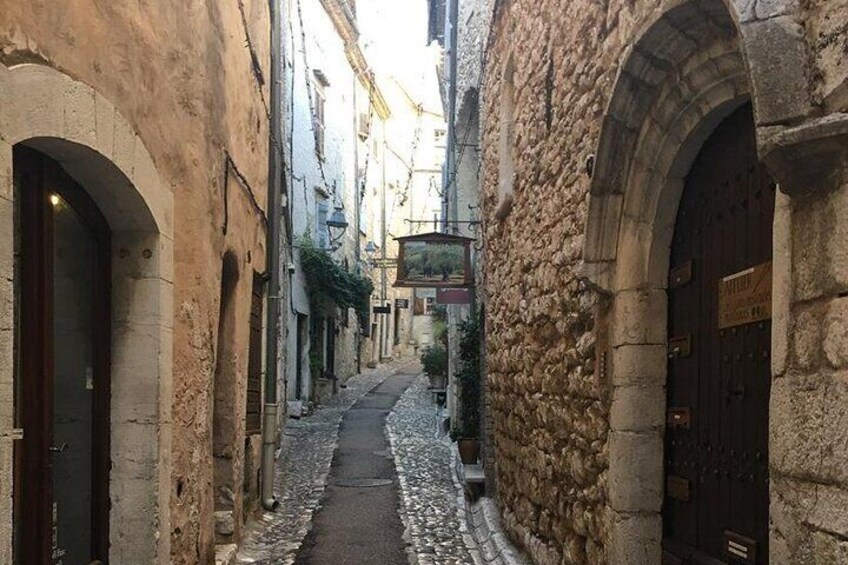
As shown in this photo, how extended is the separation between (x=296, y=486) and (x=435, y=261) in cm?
300

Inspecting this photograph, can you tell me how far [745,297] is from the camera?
2859 mm

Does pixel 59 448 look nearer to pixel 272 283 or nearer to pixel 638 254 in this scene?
pixel 638 254

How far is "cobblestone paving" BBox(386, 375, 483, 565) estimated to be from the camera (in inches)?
250

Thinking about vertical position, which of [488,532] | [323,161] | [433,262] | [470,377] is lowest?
[488,532]

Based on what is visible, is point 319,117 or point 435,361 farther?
point 435,361

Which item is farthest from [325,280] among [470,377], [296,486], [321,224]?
[296,486]

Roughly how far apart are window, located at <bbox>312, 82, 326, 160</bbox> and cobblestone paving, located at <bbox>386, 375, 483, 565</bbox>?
621 centimetres

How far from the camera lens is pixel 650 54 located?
3271 millimetres

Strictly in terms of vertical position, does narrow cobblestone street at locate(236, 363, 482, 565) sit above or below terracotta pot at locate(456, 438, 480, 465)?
below

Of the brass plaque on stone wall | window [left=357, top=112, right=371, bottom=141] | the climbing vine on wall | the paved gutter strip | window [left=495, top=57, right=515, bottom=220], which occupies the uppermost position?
window [left=357, top=112, right=371, bottom=141]

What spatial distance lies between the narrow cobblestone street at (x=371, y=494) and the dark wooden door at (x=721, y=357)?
2.98m

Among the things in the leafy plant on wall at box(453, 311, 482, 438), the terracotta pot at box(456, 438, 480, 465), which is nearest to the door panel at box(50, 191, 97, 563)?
the terracotta pot at box(456, 438, 480, 465)

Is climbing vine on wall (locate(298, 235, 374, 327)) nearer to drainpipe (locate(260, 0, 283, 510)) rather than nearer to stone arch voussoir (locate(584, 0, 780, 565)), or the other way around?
drainpipe (locate(260, 0, 283, 510))

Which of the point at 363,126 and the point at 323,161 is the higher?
the point at 363,126
